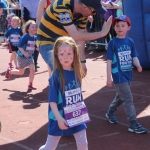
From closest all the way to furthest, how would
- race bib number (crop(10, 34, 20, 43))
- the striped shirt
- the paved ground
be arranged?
the paved ground < race bib number (crop(10, 34, 20, 43)) < the striped shirt

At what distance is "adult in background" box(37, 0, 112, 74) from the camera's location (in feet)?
17.9

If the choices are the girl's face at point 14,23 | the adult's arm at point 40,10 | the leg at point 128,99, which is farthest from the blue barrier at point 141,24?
the leg at point 128,99

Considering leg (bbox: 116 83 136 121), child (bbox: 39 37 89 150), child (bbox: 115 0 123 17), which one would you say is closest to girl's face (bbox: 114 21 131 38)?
leg (bbox: 116 83 136 121)

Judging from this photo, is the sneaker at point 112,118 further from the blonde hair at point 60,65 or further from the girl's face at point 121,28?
the blonde hair at point 60,65

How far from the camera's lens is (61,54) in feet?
13.8

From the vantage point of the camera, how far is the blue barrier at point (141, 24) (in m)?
9.69

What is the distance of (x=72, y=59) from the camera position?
4223mm

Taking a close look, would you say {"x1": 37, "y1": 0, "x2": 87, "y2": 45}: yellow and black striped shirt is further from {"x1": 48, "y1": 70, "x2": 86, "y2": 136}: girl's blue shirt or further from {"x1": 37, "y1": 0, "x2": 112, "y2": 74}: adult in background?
{"x1": 48, "y1": 70, "x2": 86, "y2": 136}: girl's blue shirt

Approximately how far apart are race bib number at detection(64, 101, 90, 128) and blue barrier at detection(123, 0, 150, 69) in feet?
18.8

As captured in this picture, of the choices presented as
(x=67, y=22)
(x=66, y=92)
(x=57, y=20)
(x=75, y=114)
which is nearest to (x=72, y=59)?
(x=66, y=92)

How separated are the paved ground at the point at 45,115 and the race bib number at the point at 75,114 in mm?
1016

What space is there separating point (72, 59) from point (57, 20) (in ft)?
5.11

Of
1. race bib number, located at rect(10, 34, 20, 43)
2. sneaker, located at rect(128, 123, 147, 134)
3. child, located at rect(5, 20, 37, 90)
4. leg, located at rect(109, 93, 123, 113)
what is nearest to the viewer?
sneaker, located at rect(128, 123, 147, 134)

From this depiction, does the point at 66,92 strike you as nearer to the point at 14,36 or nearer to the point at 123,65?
the point at 123,65
